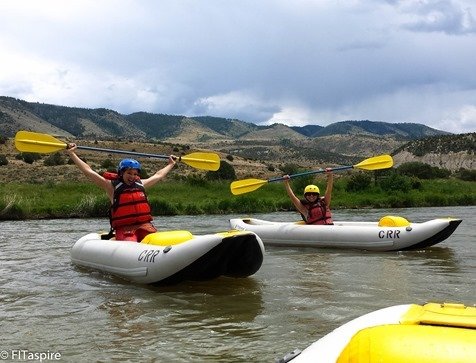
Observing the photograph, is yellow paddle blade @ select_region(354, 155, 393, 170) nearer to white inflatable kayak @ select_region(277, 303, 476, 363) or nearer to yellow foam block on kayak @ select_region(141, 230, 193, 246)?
yellow foam block on kayak @ select_region(141, 230, 193, 246)

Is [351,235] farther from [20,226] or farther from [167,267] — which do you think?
[20,226]

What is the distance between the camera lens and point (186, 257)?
5.39m

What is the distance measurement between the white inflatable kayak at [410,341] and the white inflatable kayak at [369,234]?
20.7 ft

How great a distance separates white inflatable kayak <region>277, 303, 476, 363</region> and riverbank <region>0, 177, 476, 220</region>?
14.8 meters

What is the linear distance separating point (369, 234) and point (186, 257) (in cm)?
408

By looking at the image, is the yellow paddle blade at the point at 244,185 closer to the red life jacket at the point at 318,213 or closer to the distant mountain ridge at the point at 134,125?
the red life jacket at the point at 318,213

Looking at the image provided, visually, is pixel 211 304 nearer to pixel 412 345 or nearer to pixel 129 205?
pixel 129 205

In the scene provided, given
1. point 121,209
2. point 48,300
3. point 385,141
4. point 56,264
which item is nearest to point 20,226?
point 56,264

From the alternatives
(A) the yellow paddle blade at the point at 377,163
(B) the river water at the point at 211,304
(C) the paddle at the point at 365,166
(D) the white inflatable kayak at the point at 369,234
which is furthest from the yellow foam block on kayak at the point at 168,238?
(A) the yellow paddle blade at the point at 377,163

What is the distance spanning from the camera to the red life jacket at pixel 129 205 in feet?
21.2

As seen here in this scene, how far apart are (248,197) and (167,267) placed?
14.2 metres

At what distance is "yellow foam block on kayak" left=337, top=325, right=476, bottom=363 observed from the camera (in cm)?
175

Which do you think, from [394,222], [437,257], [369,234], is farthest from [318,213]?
[437,257]

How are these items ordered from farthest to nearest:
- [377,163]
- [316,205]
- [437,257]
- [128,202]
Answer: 1. [377,163]
2. [316,205]
3. [437,257]
4. [128,202]
